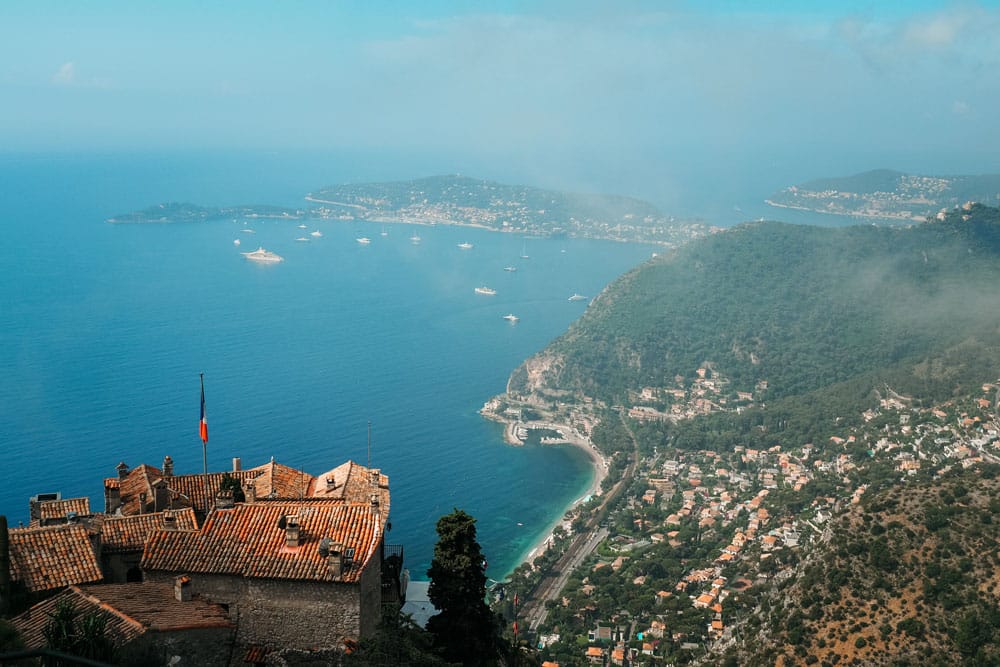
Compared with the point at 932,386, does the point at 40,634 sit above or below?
above

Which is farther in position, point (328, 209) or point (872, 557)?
point (328, 209)

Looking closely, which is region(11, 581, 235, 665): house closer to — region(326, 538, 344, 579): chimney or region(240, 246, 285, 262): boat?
region(326, 538, 344, 579): chimney

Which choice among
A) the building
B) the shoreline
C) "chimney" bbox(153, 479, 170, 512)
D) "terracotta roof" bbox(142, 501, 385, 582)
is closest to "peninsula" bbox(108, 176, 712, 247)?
the shoreline

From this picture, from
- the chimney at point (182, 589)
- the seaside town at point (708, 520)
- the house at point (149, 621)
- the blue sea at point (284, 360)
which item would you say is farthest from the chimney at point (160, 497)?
the blue sea at point (284, 360)

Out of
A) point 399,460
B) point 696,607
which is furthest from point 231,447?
point 696,607

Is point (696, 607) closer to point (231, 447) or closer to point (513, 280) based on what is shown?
point (231, 447)

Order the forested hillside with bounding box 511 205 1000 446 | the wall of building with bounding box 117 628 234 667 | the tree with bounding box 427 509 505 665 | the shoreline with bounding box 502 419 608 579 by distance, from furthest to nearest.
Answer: the forested hillside with bounding box 511 205 1000 446
the shoreline with bounding box 502 419 608 579
the tree with bounding box 427 509 505 665
the wall of building with bounding box 117 628 234 667
